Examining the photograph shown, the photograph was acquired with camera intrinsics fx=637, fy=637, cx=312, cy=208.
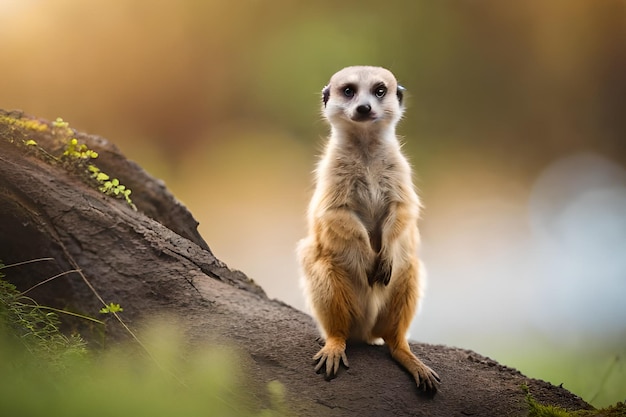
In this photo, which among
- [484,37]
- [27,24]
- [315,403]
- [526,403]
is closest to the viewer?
[315,403]

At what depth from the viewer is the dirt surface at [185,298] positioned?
2.32 metres

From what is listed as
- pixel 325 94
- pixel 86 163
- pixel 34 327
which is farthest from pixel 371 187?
pixel 34 327

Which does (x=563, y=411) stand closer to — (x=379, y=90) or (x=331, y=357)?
(x=331, y=357)

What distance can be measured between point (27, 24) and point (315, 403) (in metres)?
2.07

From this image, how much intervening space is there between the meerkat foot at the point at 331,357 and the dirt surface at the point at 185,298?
32 mm

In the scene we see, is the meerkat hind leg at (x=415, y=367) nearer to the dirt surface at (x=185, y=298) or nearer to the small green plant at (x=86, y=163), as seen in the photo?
the dirt surface at (x=185, y=298)

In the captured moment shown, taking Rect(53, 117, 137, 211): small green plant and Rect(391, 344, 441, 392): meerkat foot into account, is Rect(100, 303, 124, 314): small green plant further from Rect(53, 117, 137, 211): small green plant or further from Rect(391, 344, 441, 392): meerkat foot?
Rect(391, 344, 441, 392): meerkat foot

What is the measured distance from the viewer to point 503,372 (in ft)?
9.09

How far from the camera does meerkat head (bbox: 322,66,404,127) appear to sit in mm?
2570

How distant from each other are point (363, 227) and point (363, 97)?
0.53 metres

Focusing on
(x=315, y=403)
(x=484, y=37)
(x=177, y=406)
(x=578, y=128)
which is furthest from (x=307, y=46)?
(x=177, y=406)

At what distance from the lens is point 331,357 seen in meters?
2.41

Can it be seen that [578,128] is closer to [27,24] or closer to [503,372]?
[503,372]

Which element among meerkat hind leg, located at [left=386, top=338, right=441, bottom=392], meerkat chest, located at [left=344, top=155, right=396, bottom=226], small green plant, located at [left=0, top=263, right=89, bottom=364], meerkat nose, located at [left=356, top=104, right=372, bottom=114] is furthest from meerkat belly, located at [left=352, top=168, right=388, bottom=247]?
small green plant, located at [left=0, top=263, right=89, bottom=364]
